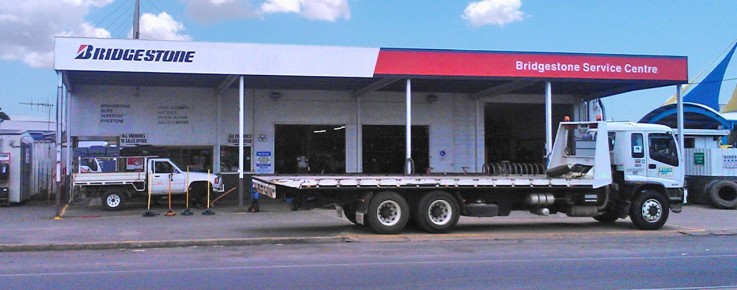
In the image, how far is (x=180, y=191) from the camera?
21047mm

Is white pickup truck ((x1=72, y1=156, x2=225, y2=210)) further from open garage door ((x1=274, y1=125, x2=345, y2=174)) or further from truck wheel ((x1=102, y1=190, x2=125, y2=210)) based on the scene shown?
open garage door ((x1=274, y1=125, x2=345, y2=174))

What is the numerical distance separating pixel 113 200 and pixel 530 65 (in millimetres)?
Answer: 13615

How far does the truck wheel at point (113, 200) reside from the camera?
20266mm

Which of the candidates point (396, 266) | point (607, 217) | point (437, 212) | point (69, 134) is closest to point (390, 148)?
point (607, 217)

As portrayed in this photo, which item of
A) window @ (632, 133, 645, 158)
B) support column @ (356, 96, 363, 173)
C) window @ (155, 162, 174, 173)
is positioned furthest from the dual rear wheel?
support column @ (356, 96, 363, 173)

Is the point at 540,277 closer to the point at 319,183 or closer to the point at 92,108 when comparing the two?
the point at 319,183

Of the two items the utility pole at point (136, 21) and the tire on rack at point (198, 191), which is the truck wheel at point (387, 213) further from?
the utility pole at point (136, 21)

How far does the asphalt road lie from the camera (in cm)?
841

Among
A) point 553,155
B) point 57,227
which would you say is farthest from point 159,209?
point 553,155

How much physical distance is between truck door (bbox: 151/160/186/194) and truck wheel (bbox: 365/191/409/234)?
920 cm

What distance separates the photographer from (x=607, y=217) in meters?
16.7

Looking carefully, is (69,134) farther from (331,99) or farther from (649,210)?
(649,210)

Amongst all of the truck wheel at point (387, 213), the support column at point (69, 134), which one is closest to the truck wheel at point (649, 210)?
the truck wheel at point (387, 213)

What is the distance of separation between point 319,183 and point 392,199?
1583 millimetres
